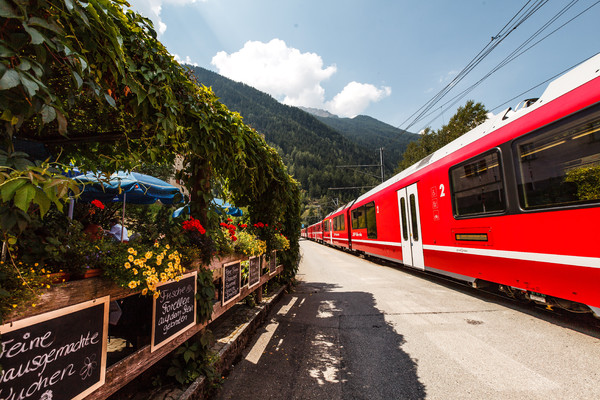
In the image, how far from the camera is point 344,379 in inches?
113

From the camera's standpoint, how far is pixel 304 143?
12850cm

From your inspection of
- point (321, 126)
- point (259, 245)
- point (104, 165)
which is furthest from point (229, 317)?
point (321, 126)

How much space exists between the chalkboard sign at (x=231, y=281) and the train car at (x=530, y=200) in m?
4.39

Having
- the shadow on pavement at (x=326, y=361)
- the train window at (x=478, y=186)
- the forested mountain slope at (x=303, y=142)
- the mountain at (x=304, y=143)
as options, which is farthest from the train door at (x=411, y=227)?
the forested mountain slope at (x=303, y=142)

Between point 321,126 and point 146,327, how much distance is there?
6476 inches

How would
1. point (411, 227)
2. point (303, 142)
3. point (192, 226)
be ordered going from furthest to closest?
point (303, 142), point (411, 227), point (192, 226)

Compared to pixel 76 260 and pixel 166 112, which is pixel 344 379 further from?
pixel 166 112

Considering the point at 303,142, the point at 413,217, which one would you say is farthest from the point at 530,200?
the point at 303,142

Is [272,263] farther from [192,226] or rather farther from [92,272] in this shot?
[92,272]

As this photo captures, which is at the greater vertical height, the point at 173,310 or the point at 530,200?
the point at 530,200

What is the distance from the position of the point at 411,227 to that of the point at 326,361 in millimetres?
5504

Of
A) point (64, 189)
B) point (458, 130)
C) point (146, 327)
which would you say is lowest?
point (146, 327)

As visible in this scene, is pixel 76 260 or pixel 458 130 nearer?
pixel 76 260

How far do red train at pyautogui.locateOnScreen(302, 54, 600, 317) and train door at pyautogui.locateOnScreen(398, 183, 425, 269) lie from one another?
1.45 ft
